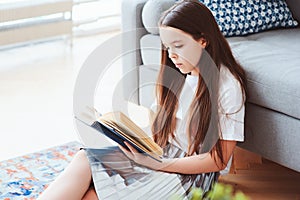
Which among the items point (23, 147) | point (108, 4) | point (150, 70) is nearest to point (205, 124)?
point (150, 70)

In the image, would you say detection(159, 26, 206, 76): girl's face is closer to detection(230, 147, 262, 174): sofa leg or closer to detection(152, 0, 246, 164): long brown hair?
detection(152, 0, 246, 164): long brown hair

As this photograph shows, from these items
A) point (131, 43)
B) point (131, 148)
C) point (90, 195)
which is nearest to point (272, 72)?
point (131, 148)

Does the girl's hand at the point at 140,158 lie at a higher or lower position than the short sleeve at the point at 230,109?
lower

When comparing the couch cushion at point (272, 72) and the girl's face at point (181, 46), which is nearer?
the girl's face at point (181, 46)

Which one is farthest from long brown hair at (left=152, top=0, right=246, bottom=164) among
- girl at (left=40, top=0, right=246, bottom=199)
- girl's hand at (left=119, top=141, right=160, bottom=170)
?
girl's hand at (left=119, top=141, right=160, bottom=170)

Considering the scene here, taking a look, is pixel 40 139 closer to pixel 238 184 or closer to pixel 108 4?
pixel 238 184

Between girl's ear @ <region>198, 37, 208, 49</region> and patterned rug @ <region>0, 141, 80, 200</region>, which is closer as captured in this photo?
girl's ear @ <region>198, 37, 208, 49</region>

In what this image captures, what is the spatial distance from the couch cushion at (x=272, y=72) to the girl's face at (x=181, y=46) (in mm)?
329

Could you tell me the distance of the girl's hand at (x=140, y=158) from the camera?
2.01 metres

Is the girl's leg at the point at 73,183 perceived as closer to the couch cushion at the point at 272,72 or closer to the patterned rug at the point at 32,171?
the patterned rug at the point at 32,171

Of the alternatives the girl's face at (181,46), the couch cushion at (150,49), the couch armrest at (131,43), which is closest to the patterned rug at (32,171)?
the couch armrest at (131,43)

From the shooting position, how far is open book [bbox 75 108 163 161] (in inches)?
74.2

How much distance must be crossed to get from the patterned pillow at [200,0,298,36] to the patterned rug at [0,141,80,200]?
33.1 inches

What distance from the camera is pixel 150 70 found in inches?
113
